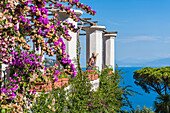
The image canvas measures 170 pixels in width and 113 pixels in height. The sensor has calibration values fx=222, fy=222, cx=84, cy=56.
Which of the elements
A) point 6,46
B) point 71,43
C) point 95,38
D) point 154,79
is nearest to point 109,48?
point 95,38

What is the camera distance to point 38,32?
3.54 meters

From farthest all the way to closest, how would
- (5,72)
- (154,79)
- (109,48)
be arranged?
(154,79), (109,48), (5,72)

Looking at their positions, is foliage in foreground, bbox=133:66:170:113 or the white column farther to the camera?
foliage in foreground, bbox=133:66:170:113

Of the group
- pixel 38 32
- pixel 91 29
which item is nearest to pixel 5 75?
pixel 38 32

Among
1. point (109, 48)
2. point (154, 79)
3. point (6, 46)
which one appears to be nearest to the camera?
point (6, 46)

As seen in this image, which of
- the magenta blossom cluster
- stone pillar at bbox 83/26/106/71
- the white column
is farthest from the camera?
stone pillar at bbox 83/26/106/71

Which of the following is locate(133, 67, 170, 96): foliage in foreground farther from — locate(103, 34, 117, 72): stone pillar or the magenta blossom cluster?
the magenta blossom cluster

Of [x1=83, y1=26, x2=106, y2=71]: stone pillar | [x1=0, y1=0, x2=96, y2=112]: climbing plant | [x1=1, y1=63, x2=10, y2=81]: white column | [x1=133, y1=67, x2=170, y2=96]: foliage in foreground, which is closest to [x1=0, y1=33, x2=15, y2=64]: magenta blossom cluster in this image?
[x1=0, y1=0, x2=96, y2=112]: climbing plant

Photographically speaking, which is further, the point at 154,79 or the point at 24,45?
the point at 154,79

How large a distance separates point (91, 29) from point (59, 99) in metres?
6.64

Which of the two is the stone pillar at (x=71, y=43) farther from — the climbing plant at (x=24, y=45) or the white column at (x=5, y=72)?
the white column at (x=5, y=72)

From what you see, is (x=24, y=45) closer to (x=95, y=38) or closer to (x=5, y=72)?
(x=5, y=72)

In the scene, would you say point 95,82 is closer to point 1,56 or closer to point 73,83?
point 73,83

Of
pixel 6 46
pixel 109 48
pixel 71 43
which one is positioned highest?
pixel 109 48
